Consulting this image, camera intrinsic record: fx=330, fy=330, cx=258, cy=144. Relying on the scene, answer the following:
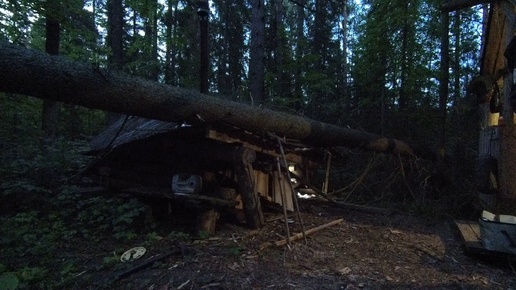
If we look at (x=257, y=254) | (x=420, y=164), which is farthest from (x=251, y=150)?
(x=420, y=164)

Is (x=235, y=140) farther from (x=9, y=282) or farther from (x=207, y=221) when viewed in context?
(x=9, y=282)

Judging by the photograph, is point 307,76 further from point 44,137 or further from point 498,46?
point 44,137

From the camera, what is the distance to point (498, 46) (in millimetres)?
7664

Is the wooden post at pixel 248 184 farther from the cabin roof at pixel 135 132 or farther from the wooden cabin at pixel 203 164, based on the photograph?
the cabin roof at pixel 135 132

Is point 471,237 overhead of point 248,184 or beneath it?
beneath

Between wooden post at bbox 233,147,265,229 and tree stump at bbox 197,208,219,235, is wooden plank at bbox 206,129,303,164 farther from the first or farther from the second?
tree stump at bbox 197,208,219,235

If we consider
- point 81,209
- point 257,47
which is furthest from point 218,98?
point 257,47

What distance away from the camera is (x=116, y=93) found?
3.86 metres

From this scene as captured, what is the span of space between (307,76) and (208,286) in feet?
40.4

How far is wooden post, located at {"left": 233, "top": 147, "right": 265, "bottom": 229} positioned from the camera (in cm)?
557

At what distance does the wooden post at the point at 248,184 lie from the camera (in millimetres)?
5574

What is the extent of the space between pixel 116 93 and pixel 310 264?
3356mm

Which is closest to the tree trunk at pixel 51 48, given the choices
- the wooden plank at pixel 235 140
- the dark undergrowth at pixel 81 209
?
the dark undergrowth at pixel 81 209

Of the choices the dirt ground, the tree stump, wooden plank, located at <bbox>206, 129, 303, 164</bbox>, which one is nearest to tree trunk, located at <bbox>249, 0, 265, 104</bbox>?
wooden plank, located at <bbox>206, 129, 303, 164</bbox>
